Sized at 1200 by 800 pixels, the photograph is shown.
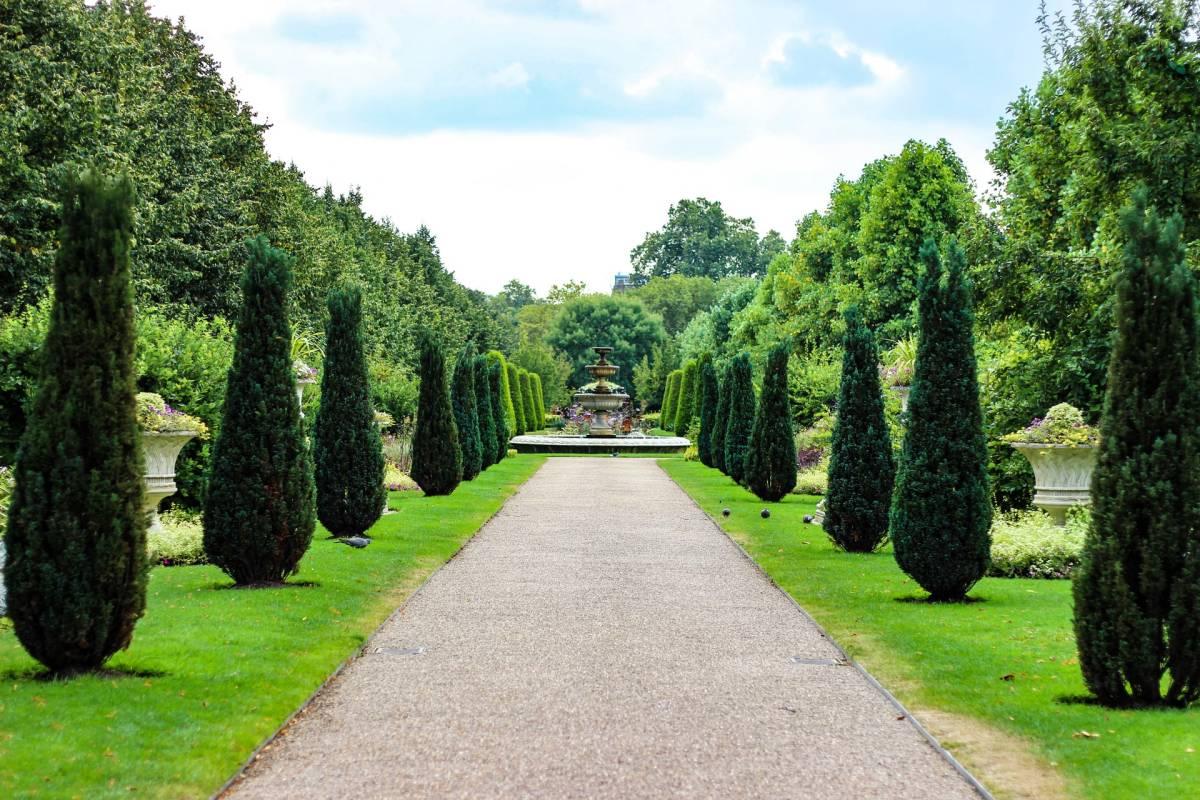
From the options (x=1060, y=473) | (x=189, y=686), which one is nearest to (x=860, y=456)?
(x=1060, y=473)

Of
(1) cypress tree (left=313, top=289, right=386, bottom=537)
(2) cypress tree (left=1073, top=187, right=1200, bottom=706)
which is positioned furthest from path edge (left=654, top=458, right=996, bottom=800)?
(1) cypress tree (left=313, top=289, right=386, bottom=537)

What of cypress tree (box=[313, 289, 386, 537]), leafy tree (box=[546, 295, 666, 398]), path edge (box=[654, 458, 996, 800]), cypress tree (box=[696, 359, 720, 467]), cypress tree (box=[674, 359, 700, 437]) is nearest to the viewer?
path edge (box=[654, 458, 996, 800])

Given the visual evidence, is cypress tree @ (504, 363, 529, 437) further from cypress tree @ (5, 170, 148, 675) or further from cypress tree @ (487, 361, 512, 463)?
cypress tree @ (5, 170, 148, 675)

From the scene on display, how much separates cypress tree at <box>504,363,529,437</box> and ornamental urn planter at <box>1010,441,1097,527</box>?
1310 inches

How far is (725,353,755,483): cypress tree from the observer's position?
25.8 metres

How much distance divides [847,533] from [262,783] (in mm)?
10009

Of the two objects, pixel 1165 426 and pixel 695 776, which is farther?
pixel 1165 426

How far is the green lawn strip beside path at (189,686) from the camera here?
533 centimetres

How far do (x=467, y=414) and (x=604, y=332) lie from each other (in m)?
55.5

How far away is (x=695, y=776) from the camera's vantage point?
5.44 meters

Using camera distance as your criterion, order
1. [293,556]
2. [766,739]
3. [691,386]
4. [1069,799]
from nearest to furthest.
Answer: [1069,799] → [766,739] → [293,556] → [691,386]

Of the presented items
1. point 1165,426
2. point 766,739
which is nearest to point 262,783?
point 766,739

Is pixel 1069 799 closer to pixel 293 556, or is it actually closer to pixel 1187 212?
pixel 293 556

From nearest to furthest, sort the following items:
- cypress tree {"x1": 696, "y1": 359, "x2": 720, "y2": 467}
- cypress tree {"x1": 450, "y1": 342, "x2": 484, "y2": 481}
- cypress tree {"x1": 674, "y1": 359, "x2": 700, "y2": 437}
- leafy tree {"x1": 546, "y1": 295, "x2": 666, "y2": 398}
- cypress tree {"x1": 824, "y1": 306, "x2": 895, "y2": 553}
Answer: cypress tree {"x1": 824, "y1": 306, "x2": 895, "y2": 553} → cypress tree {"x1": 450, "y1": 342, "x2": 484, "y2": 481} → cypress tree {"x1": 696, "y1": 359, "x2": 720, "y2": 467} → cypress tree {"x1": 674, "y1": 359, "x2": 700, "y2": 437} → leafy tree {"x1": 546, "y1": 295, "x2": 666, "y2": 398}
